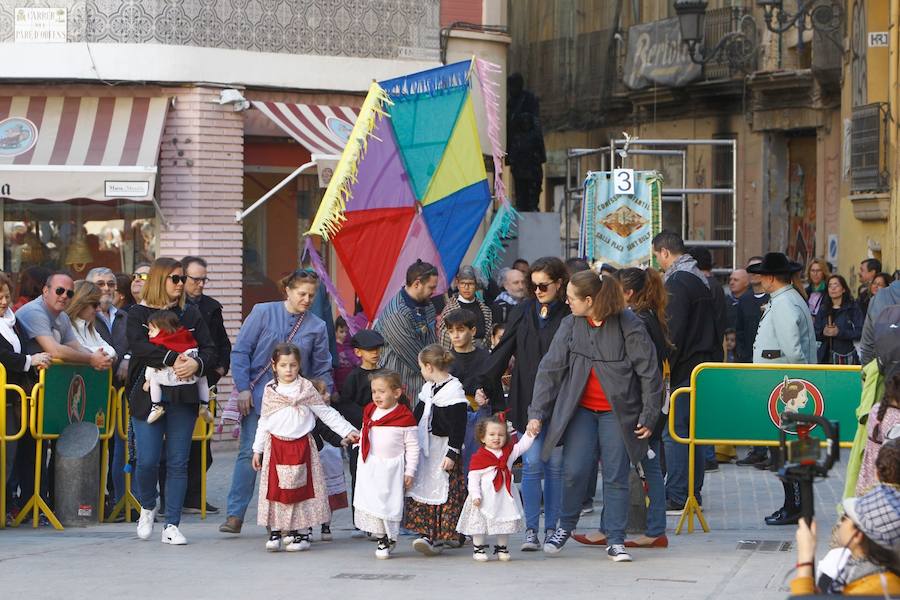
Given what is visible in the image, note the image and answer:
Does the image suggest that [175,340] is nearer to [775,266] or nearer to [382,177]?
[382,177]

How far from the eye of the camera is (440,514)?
10.5m

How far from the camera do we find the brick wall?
691 inches

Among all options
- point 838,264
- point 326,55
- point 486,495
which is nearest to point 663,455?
point 486,495

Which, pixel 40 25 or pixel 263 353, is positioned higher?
pixel 40 25

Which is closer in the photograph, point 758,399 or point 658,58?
point 758,399

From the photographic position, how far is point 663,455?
1255 cm

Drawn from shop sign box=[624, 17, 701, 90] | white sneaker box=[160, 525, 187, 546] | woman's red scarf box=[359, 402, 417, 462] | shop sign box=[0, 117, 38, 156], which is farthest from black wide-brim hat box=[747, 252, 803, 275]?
shop sign box=[624, 17, 701, 90]

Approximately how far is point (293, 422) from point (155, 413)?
0.90 m

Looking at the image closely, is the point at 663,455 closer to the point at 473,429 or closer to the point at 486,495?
the point at 473,429

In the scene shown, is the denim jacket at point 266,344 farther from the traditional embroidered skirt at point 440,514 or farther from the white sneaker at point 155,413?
the traditional embroidered skirt at point 440,514

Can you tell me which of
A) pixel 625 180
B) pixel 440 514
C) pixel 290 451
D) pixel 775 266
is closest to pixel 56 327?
pixel 290 451

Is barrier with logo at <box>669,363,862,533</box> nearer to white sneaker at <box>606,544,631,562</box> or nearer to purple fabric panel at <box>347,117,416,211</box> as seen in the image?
white sneaker at <box>606,544,631,562</box>

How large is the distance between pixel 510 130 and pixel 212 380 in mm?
12846

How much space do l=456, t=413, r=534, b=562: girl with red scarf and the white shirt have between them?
2.90ft
